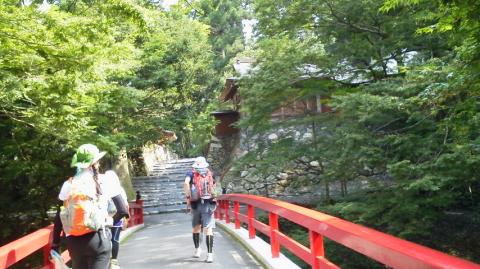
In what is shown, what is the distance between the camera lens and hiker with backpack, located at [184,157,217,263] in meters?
7.11

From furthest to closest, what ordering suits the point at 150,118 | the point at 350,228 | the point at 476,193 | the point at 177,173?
the point at 177,173, the point at 150,118, the point at 476,193, the point at 350,228

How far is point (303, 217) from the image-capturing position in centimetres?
451

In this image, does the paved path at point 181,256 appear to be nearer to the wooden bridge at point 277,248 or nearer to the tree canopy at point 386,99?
the wooden bridge at point 277,248

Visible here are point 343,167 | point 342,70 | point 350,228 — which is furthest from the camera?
point 342,70

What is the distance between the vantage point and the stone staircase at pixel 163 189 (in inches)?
992

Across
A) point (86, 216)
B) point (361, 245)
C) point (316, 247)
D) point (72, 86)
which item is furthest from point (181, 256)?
point (361, 245)

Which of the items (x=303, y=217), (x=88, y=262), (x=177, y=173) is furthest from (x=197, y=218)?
(x=177, y=173)

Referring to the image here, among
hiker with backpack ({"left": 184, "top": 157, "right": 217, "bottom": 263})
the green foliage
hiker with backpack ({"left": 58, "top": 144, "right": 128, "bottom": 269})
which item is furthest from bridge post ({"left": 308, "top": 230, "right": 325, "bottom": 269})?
the green foliage

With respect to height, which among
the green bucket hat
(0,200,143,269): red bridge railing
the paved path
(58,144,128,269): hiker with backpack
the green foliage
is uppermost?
the green foliage

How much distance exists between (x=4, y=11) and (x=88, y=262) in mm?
4722

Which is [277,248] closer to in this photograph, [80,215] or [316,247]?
[316,247]

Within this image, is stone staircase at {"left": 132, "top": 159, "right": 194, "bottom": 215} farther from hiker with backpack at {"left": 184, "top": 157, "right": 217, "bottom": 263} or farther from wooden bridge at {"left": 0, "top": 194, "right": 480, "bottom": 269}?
hiker with backpack at {"left": 184, "top": 157, "right": 217, "bottom": 263}

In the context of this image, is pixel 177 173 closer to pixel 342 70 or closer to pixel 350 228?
pixel 342 70

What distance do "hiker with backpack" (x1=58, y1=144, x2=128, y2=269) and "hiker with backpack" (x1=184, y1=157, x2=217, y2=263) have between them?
345cm
